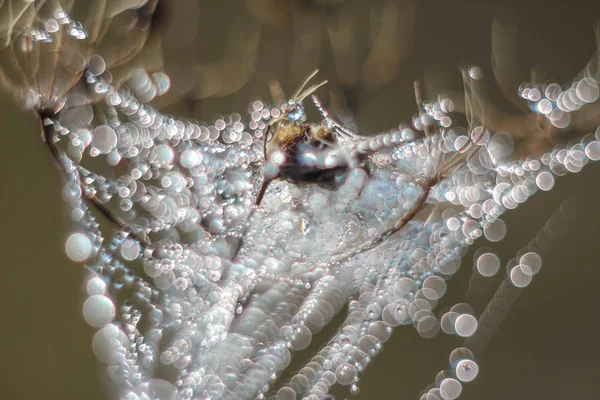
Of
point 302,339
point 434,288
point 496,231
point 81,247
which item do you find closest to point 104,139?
point 81,247

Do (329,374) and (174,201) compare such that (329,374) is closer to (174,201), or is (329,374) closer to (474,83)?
(174,201)

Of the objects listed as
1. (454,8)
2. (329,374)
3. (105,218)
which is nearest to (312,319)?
(329,374)

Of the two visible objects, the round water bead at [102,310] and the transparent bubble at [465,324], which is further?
the transparent bubble at [465,324]

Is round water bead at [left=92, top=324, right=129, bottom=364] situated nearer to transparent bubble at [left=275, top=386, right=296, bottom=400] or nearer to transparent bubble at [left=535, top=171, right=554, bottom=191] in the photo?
transparent bubble at [left=275, top=386, right=296, bottom=400]

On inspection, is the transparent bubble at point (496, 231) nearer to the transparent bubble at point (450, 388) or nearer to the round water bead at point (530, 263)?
the round water bead at point (530, 263)

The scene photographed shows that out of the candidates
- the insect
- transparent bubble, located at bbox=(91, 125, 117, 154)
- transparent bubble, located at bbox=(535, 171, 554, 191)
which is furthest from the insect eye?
transparent bubble, located at bbox=(535, 171, 554, 191)

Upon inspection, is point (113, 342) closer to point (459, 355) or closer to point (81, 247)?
point (81, 247)

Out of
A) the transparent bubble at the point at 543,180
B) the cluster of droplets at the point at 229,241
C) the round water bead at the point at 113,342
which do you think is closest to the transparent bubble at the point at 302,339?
Answer: the cluster of droplets at the point at 229,241
